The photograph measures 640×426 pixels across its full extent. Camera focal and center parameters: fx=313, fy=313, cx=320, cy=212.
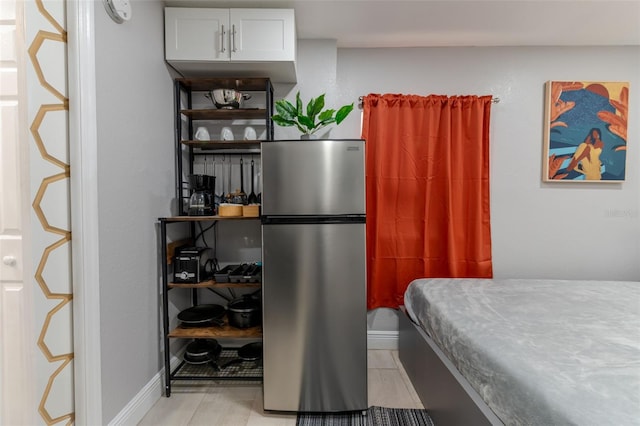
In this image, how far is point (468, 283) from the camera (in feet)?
7.15

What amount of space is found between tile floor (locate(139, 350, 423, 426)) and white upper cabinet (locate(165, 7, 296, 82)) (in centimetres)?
218

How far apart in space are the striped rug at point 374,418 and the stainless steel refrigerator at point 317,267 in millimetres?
71

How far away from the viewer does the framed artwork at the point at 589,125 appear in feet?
8.31

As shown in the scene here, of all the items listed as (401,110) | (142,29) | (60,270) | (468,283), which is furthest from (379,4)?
(60,270)

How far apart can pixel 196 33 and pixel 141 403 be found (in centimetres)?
230

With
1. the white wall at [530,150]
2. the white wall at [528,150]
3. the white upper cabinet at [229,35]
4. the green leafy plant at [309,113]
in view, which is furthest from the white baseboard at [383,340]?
the white upper cabinet at [229,35]

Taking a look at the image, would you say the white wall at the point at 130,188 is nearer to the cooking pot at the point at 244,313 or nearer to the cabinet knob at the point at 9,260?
the cabinet knob at the point at 9,260

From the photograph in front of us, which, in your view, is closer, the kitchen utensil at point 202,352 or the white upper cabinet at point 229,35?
the white upper cabinet at point 229,35

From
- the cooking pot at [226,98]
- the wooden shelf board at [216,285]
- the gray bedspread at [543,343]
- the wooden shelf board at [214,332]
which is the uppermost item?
the cooking pot at [226,98]

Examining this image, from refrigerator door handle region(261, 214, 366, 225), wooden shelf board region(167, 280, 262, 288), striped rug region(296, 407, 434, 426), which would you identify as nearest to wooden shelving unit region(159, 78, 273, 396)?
wooden shelf board region(167, 280, 262, 288)

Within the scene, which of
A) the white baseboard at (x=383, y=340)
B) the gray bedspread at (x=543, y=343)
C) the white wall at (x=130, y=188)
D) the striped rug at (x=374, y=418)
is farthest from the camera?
the white baseboard at (x=383, y=340)

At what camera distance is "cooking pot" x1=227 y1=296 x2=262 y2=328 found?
2.04 meters

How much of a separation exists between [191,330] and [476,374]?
167 centimetres

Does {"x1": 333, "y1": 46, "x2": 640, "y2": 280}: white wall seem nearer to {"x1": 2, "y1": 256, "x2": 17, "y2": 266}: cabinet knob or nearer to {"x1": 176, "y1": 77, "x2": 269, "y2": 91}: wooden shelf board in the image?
{"x1": 176, "y1": 77, "x2": 269, "y2": 91}: wooden shelf board
